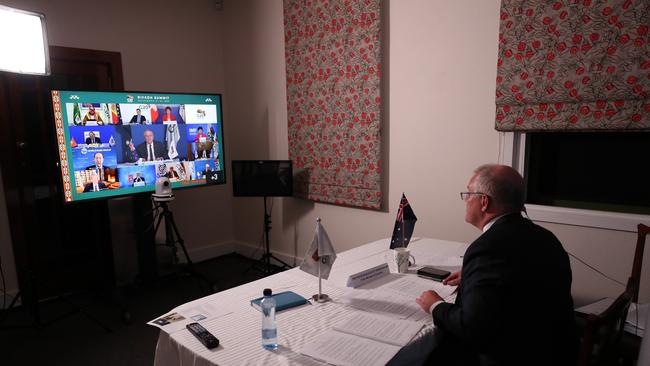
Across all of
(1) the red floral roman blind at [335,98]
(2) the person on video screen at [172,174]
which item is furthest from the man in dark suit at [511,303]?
(2) the person on video screen at [172,174]

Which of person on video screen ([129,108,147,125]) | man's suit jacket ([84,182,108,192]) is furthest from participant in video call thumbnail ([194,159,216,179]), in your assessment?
man's suit jacket ([84,182,108,192])

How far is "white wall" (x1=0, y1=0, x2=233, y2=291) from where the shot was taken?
339 centimetres

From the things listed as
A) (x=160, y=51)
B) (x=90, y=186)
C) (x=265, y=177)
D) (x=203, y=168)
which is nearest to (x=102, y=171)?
(x=90, y=186)

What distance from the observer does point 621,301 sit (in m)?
1.29

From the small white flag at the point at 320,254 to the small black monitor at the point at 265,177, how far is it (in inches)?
81.7

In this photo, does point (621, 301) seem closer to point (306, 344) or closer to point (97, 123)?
point (306, 344)

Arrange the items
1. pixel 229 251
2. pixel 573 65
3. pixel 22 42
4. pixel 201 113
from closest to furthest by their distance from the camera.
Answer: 1. pixel 573 65
2. pixel 22 42
3. pixel 201 113
4. pixel 229 251

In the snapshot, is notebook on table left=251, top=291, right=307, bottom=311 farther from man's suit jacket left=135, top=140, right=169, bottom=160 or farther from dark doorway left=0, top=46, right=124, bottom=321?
dark doorway left=0, top=46, right=124, bottom=321

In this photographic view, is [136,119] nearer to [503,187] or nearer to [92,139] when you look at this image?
[92,139]

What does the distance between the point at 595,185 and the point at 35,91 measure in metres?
4.24

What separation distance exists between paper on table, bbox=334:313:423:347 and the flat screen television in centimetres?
240

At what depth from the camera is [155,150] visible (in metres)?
3.25

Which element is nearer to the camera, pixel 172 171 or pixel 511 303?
pixel 511 303

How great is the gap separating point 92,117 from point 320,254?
223 cm
